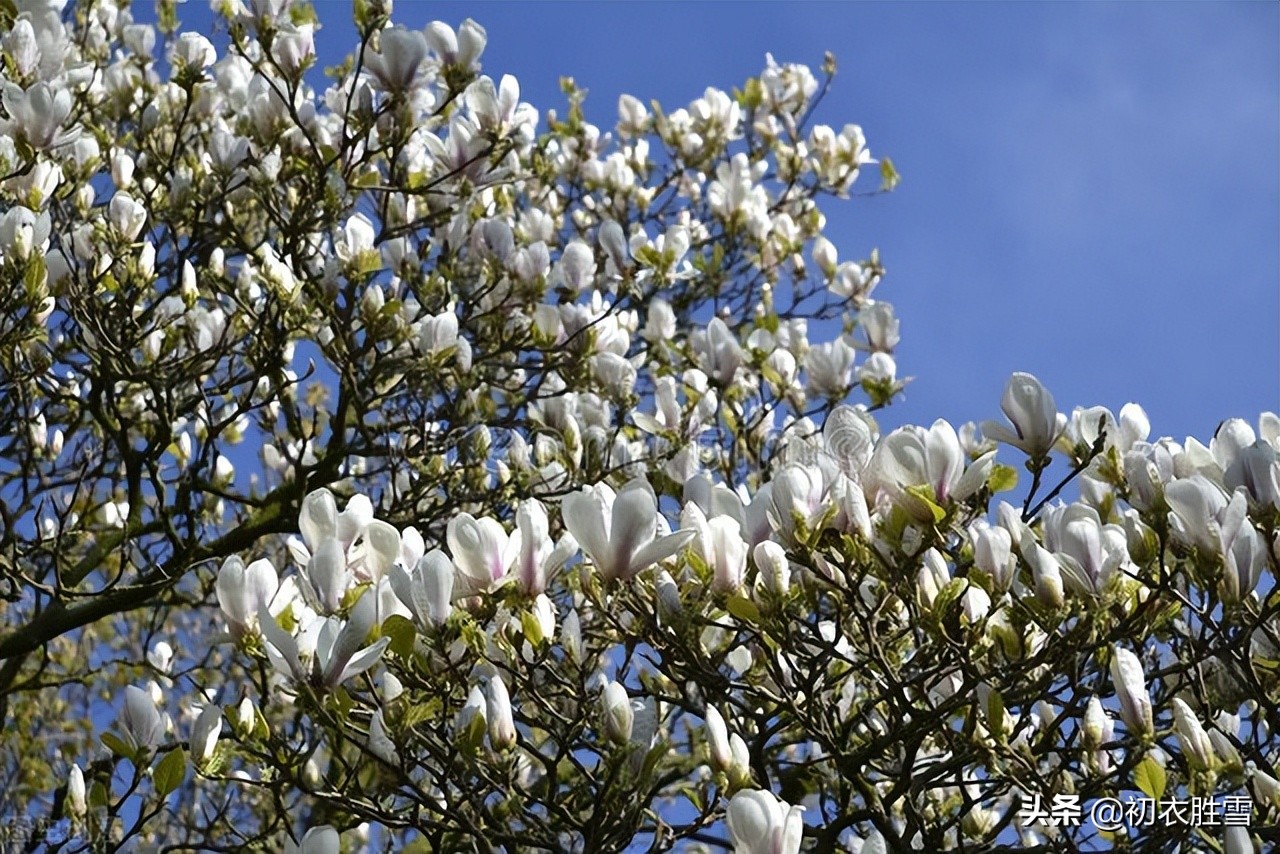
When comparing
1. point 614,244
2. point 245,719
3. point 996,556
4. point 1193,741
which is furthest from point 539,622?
point 614,244

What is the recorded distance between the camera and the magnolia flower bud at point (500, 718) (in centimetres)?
207

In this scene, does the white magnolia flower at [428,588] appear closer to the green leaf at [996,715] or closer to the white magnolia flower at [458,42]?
the green leaf at [996,715]

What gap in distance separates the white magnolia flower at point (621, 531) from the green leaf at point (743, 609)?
13cm

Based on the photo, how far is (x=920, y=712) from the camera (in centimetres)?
220

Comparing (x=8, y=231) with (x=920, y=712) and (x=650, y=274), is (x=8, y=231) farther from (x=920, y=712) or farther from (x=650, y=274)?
(x=920, y=712)

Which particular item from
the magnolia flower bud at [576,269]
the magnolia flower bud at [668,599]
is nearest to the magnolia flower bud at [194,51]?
the magnolia flower bud at [576,269]

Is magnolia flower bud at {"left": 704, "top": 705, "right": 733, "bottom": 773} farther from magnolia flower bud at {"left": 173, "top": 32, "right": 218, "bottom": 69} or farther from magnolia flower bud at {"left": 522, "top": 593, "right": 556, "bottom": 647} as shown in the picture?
magnolia flower bud at {"left": 173, "top": 32, "right": 218, "bottom": 69}

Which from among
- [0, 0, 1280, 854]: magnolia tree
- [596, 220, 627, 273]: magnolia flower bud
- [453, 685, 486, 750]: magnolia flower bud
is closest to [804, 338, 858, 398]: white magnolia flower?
[0, 0, 1280, 854]: magnolia tree

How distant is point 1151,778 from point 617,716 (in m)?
0.82

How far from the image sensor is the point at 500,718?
2.08m

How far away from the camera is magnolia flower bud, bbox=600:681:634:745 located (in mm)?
2078

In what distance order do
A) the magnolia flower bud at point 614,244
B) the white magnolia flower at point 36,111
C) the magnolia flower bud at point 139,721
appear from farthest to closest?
the magnolia flower bud at point 614,244 < the white magnolia flower at point 36,111 < the magnolia flower bud at point 139,721

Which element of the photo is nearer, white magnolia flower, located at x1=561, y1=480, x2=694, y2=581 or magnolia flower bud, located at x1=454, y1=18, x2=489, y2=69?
white magnolia flower, located at x1=561, y1=480, x2=694, y2=581

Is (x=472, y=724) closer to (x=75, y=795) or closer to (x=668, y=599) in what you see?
(x=668, y=599)
